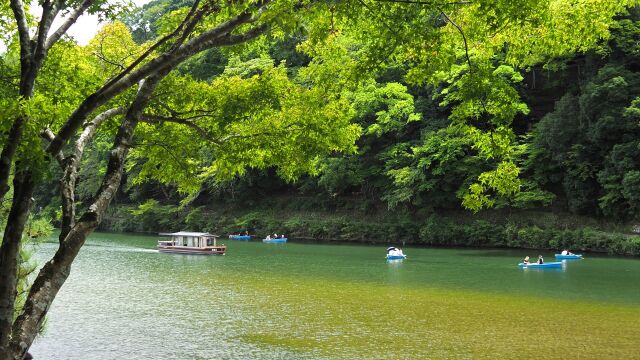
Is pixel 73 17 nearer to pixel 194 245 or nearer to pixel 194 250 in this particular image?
pixel 194 250

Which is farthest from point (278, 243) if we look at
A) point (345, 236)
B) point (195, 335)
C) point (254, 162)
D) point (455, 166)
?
point (254, 162)

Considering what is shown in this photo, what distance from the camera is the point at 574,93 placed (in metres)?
33.9

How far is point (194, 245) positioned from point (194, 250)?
1.16 meters

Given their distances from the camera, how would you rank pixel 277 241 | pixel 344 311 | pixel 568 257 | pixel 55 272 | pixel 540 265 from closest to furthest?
pixel 55 272 < pixel 344 311 < pixel 540 265 < pixel 568 257 < pixel 277 241

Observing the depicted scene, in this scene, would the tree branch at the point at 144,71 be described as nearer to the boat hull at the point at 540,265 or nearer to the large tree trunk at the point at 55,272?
the large tree trunk at the point at 55,272

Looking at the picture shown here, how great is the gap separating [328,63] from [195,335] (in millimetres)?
7591

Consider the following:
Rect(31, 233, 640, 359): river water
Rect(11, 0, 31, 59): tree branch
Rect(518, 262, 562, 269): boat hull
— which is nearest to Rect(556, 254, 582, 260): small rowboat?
Rect(31, 233, 640, 359): river water

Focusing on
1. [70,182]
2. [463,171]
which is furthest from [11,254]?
[463,171]

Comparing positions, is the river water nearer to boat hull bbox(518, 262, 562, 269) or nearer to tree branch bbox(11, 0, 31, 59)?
boat hull bbox(518, 262, 562, 269)

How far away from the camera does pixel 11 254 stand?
13.9 ft

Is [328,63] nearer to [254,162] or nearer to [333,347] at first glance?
[254,162]

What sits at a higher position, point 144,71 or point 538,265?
point 144,71

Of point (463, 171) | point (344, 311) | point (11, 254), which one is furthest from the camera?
point (463, 171)

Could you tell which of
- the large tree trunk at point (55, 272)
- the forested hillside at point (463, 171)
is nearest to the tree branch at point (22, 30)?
the large tree trunk at point (55, 272)
